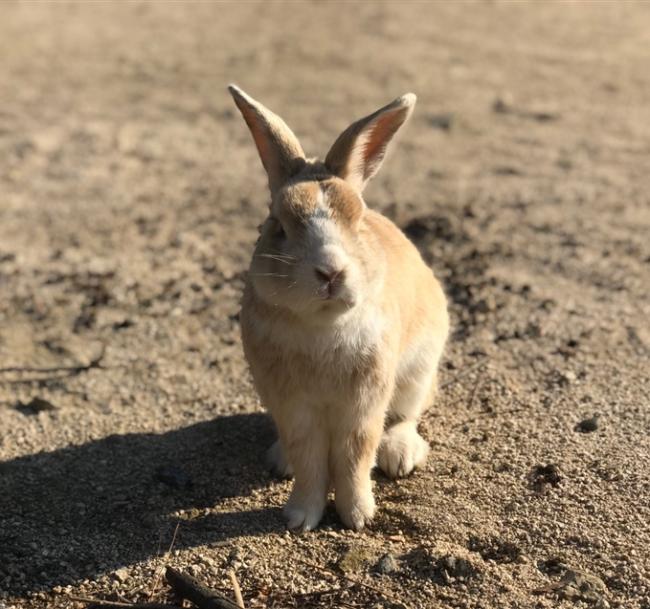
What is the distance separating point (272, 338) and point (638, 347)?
2704 mm

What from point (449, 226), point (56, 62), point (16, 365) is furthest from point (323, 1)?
point (16, 365)

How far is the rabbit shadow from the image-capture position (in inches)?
171

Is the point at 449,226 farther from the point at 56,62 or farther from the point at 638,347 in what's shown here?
the point at 56,62

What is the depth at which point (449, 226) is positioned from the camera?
7.71 m

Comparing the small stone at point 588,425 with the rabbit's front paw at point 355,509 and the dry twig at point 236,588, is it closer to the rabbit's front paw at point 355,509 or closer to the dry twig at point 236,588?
the rabbit's front paw at point 355,509

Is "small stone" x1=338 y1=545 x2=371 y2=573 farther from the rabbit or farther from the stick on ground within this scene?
the stick on ground

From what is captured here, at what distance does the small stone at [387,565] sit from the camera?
13.7ft

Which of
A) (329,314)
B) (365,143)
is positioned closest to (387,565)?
(329,314)

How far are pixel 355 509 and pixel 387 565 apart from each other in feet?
1.22

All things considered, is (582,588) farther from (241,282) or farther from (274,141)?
(241,282)

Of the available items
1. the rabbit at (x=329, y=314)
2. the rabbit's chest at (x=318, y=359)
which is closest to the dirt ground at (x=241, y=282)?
the rabbit at (x=329, y=314)

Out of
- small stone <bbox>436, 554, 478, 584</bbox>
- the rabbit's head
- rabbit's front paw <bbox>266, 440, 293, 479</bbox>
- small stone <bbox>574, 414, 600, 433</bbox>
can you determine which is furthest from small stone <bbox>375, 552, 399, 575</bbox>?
small stone <bbox>574, 414, 600, 433</bbox>

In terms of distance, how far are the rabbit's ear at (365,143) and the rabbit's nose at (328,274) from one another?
706 mm

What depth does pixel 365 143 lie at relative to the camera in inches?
174
